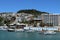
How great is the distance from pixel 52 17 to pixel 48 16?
1142 millimetres

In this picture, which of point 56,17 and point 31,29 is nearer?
point 31,29

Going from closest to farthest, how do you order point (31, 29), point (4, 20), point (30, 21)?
point (31, 29)
point (30, 21)
point (4, 20)

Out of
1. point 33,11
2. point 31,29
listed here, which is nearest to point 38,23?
point 31,29

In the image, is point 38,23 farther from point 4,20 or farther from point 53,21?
point 4,20

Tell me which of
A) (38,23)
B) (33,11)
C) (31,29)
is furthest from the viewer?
(33,11)

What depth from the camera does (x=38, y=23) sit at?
5994cm

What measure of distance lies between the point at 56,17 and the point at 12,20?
15.2m

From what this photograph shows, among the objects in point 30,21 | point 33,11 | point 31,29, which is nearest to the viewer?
point 31,29

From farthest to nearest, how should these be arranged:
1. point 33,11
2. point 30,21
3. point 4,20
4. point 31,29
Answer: point 33,11 < point 4,20 < point 30,21 < point 31,29

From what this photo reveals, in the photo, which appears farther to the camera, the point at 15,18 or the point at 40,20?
the point at 15,18

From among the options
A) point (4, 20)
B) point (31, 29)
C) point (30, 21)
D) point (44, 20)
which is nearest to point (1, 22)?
point (4, 20)

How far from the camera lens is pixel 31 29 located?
48625 millimetres

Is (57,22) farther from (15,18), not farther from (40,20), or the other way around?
(15,18)

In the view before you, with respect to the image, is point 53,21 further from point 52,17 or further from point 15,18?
point 15,18
